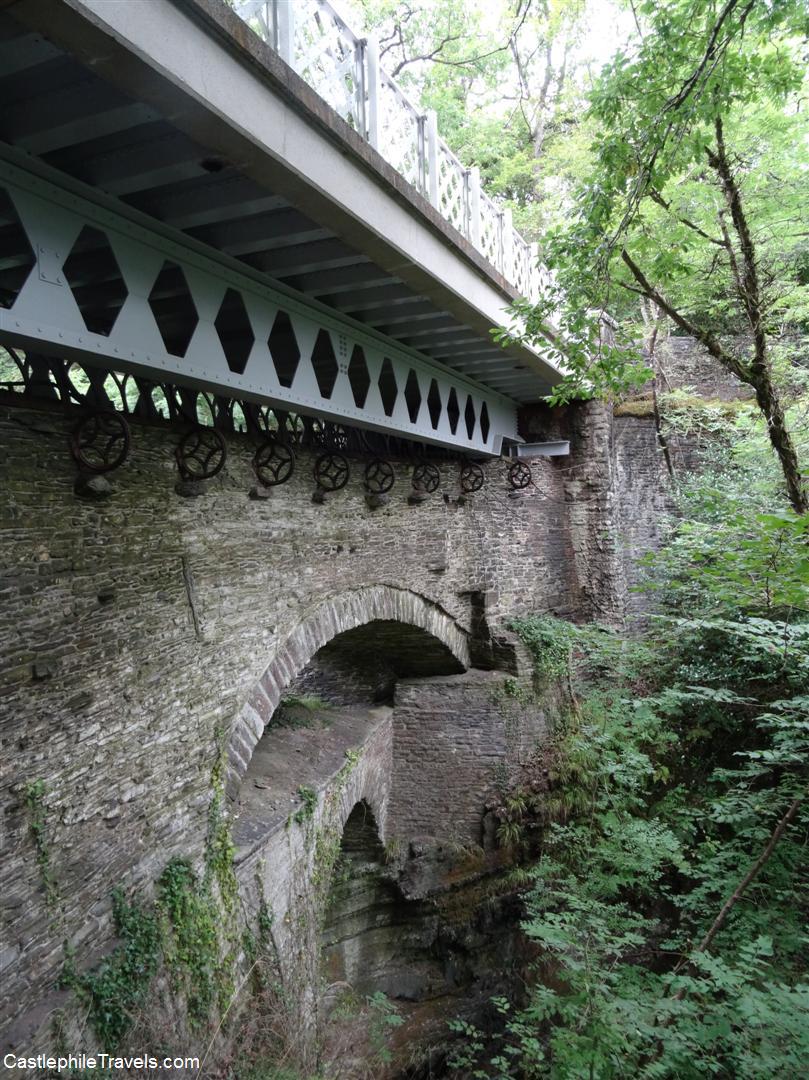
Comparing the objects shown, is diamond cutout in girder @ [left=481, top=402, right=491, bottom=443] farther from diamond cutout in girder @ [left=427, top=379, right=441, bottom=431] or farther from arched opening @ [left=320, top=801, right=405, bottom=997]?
arched opening @ [left=320, top=801, right=405, bottom=997]

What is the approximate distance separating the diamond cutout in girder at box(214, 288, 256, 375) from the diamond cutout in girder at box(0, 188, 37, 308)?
128 centimetres

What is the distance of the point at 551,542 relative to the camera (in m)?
11.2

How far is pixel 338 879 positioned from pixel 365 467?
16.4ft

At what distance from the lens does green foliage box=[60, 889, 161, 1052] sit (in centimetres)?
347

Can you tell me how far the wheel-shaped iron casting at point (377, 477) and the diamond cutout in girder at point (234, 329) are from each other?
1.62 meters

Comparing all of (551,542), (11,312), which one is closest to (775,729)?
(551,542)

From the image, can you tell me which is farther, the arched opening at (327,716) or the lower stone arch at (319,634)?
the arched opening at (327,716)

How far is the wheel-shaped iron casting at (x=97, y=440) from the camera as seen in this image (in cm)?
349

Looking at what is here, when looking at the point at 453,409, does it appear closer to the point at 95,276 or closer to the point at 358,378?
the point at 358,378

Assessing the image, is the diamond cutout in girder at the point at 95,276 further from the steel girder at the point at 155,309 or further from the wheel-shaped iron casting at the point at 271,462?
the wheel-shaped iron casting at the point at 271,462

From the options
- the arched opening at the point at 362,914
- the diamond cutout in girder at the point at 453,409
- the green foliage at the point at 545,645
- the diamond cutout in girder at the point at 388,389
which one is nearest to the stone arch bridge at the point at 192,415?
the diamond cutout in girder at the point at 388,389

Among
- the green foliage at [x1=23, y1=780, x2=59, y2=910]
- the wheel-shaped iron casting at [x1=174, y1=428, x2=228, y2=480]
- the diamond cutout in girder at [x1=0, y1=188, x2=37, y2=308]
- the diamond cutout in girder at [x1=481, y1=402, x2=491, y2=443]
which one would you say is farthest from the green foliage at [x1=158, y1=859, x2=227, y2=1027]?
the diamond cutout in girder at [x1=481, y1=402, x2=491, y2=443]

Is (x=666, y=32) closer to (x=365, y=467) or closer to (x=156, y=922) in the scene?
(x=365, y=467)

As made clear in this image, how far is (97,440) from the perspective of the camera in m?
3.82
